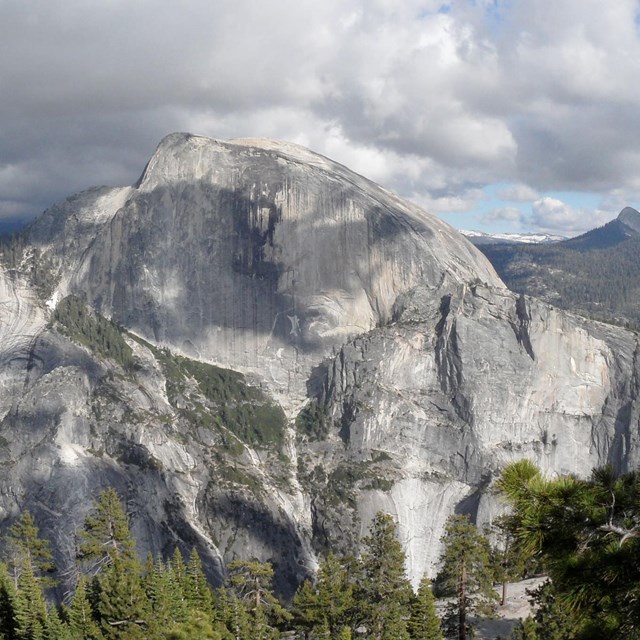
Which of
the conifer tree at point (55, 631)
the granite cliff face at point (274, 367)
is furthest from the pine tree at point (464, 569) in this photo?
the granite cliff face at point (274, 367)

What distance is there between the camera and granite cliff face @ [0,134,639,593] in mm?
88875

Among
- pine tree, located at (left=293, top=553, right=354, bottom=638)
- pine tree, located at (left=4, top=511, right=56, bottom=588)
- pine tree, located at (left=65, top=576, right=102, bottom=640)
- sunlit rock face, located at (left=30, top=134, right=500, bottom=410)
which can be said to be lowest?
pine tree, located at (left=293, top=553, right=354, bottom=638)

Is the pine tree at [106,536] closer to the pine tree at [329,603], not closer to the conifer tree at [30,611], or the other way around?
the conifer tree at [30,611]

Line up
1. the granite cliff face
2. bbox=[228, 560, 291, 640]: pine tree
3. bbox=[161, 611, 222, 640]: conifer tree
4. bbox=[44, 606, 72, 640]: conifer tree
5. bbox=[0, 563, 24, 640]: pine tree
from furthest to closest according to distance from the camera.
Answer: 1. the granite cliff face
2. bbox=[228, 560, 291, 640]: pine tree
3. bbox=[0, 563, 24, 640]: pine tree
4. bbox=[44, 606, 72, 640]: conifer tree
5. bbox=[161, 611, 222, 640]: conifer tree

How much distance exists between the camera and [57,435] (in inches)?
3342

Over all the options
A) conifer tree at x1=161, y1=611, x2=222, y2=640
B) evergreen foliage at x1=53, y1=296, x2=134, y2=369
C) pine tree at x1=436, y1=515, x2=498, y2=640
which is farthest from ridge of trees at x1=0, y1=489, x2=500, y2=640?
evergreen foliage at x1=53, y1=296, x2=134, y2=369

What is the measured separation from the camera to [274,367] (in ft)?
385


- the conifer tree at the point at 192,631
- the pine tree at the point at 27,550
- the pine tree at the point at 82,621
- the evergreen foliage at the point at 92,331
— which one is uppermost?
the evergreen foliage at the point at 92,331

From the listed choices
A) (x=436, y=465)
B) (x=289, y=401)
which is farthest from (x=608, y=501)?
(x=289, y=401)

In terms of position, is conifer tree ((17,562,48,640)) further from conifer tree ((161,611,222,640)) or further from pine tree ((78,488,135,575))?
conifer tree ((161,611,222,640))

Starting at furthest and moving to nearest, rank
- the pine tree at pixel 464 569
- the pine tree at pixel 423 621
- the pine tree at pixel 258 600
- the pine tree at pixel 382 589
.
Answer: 1. the pine tree at pixel 382 589
2. the pine tree at pixel 464 569
3. the pine tree at pixel 258 600
4. the pine tree at pixel 423 621

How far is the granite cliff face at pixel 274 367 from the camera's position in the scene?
88875 mm

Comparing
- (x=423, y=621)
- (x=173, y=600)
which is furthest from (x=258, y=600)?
(x=423, y=621)

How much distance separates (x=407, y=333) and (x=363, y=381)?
10806 millimetres
